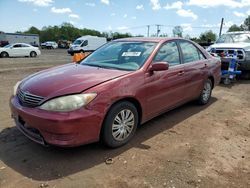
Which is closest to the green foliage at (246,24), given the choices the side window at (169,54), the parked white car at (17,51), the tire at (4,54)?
the parked white car at (17,51)

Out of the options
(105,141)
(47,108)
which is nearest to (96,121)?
(105,141)

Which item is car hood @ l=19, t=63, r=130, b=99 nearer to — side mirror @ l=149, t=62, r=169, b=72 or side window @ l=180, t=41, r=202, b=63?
side mirror @ l=149, t=62, r=169, b=72

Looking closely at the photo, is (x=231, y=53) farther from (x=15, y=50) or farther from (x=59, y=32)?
(x=59, y=32)

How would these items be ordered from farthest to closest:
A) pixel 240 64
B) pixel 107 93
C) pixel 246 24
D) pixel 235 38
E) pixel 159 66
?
pixel 246 24 → pixel 235 38 → pixel 240 64 → pixel 159 66 → pixel 107 93

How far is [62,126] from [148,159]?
1249mm

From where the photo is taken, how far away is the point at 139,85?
12.6 feet

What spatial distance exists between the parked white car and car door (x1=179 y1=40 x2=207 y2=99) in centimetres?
2022

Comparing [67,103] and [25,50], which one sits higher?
[25,50]

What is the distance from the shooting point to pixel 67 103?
3.17 metres

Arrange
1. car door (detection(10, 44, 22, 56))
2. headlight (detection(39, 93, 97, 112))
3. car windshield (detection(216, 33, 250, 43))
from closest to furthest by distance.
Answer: headlight (detection(39, 93, 97, 112)) < car windshield (detection(216, 33, 250, 43)) < car door (detection(10, 44, 22, 56))

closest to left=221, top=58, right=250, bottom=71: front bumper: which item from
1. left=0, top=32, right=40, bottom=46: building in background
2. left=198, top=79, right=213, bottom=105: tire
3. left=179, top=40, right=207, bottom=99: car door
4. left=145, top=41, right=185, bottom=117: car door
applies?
left=198, top=79, right=213, bottom=105: tire

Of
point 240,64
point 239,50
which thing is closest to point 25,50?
point 239,50

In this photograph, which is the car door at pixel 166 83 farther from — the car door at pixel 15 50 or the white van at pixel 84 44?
the white van at pixel 84 44

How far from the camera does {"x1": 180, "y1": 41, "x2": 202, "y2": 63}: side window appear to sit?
5.13 metres
